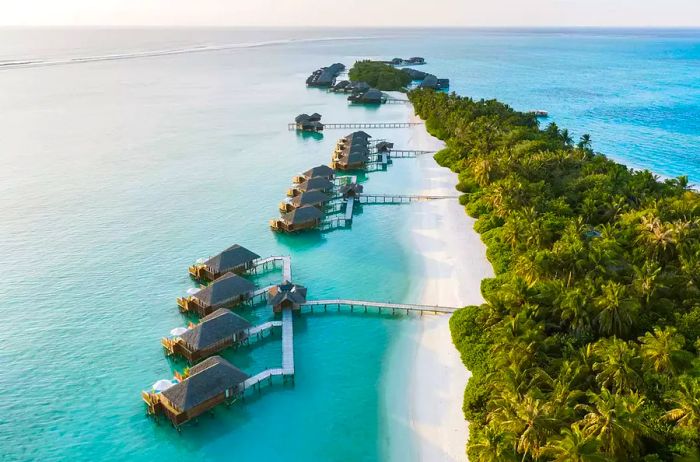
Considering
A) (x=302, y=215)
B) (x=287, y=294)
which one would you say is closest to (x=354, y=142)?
(x=302, y=215)

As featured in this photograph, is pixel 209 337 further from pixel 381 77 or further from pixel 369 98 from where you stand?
pixel 381 77

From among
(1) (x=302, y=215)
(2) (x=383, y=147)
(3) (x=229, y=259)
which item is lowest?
(3) (x=229, y=259)

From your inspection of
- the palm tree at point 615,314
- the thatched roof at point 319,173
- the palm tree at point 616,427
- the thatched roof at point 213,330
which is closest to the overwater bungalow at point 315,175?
the thatched roof at point 319,173

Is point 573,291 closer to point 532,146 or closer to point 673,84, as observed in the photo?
point 532,146

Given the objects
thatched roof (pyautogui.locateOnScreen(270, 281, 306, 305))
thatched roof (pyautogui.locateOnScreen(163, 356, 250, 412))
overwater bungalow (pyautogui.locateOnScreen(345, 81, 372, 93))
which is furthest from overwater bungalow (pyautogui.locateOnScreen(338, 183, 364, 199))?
overwater bungalow (pyautogui.locateOnScreen(345, 81, 372, 93))

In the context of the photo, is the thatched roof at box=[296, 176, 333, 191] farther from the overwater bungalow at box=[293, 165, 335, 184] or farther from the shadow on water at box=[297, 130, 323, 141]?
the shadow on water at box=[297, 130, 323, 141]

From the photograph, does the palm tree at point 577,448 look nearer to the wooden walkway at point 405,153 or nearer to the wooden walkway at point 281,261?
the wooden walkway at point 281,261
